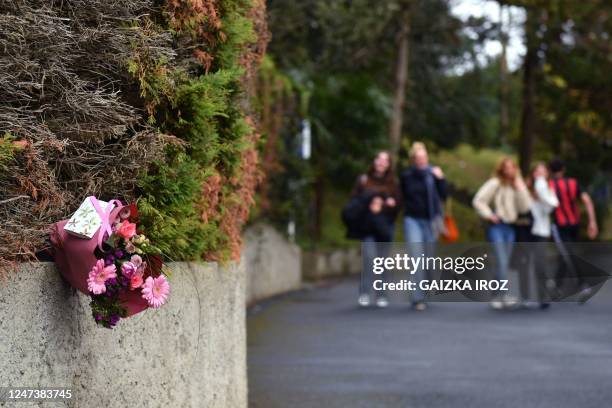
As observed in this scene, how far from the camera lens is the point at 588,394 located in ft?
27.1

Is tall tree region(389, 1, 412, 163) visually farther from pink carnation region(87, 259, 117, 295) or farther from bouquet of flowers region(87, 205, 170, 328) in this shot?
pink carnation region(87, 259, 117, 295)

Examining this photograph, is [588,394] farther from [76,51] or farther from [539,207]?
[539,207]

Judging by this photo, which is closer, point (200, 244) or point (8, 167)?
point (8, 167)

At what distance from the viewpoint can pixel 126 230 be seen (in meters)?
4.88

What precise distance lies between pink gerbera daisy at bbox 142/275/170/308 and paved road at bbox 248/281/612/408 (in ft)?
10.2

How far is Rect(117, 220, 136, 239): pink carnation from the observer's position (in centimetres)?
488

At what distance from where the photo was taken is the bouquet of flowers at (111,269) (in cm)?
479

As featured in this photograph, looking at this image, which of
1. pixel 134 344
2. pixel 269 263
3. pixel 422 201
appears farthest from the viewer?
pixel 269 263

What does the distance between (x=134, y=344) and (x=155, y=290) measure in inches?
22.8

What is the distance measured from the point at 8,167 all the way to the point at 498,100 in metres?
37.1

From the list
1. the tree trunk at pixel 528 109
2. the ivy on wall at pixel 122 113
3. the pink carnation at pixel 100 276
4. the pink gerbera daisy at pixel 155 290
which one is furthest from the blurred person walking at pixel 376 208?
the tree trunk at pixel 528 109

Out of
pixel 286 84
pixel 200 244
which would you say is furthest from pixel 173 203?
pixel 286 84

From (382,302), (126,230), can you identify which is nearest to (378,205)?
(382,302)

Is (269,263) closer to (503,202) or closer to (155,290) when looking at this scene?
(503,202)
